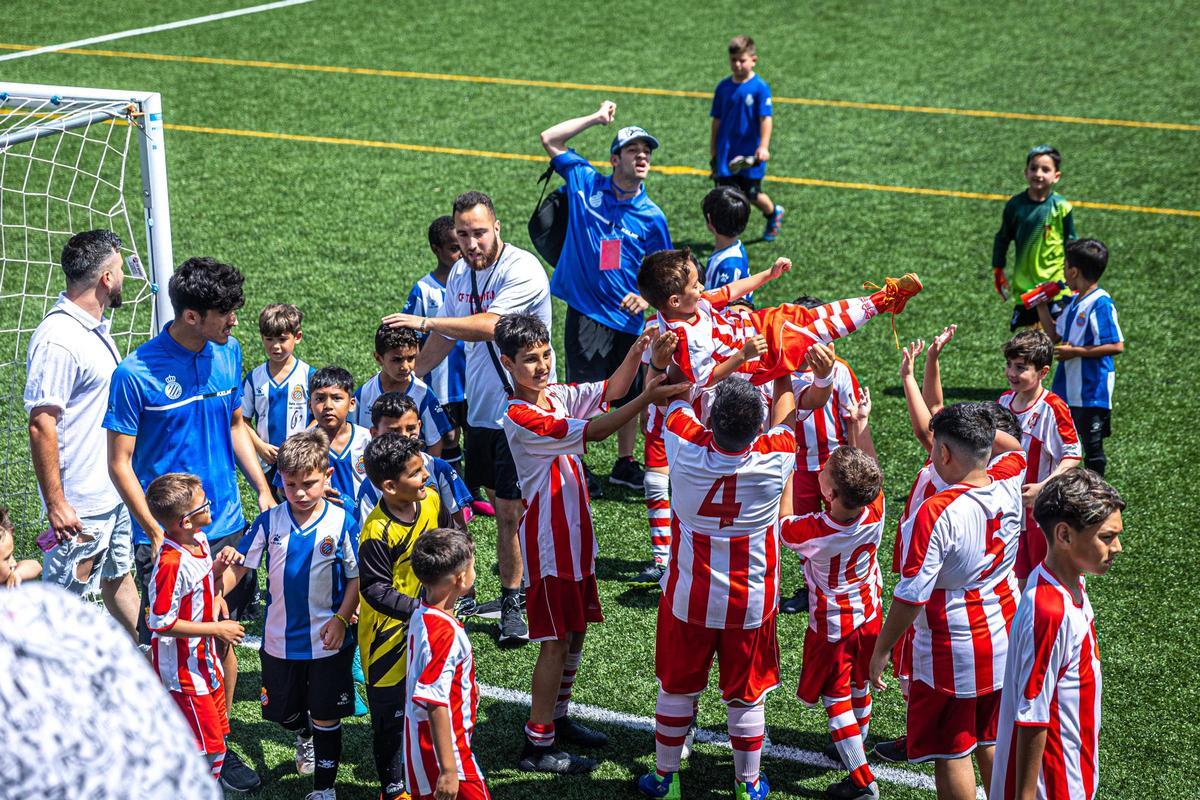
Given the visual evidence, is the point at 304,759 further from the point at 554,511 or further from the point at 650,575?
the point at 650,575

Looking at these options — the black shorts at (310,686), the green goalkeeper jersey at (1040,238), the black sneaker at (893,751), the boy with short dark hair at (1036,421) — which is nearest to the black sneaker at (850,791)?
the black sneaker at (893,751)

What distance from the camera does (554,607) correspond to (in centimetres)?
506

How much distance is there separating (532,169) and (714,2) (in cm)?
767

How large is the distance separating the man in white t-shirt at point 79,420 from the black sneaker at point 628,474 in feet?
10.7

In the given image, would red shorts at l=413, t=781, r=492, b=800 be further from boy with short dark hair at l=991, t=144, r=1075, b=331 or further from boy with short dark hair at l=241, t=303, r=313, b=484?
boy with short dark hair at l=991, t=144, r=1075, b=331

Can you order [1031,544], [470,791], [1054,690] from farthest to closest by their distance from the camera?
[1031,544]
[470,791]
[1054,690]

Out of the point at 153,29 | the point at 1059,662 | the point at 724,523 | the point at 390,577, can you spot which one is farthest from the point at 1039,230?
the point at 153,29

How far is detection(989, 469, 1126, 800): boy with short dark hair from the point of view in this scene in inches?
142

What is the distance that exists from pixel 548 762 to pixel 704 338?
1992mm

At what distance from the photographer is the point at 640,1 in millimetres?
19625

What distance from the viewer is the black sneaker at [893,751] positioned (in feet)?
17.4

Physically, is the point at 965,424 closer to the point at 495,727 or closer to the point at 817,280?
the point at 495,727

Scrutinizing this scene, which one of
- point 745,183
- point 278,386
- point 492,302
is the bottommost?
point 278,386

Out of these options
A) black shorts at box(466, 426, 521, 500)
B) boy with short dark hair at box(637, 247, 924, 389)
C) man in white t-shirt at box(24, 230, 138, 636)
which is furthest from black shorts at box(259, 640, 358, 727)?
boy with short dark hair at box(637, 247, 924, 389)
